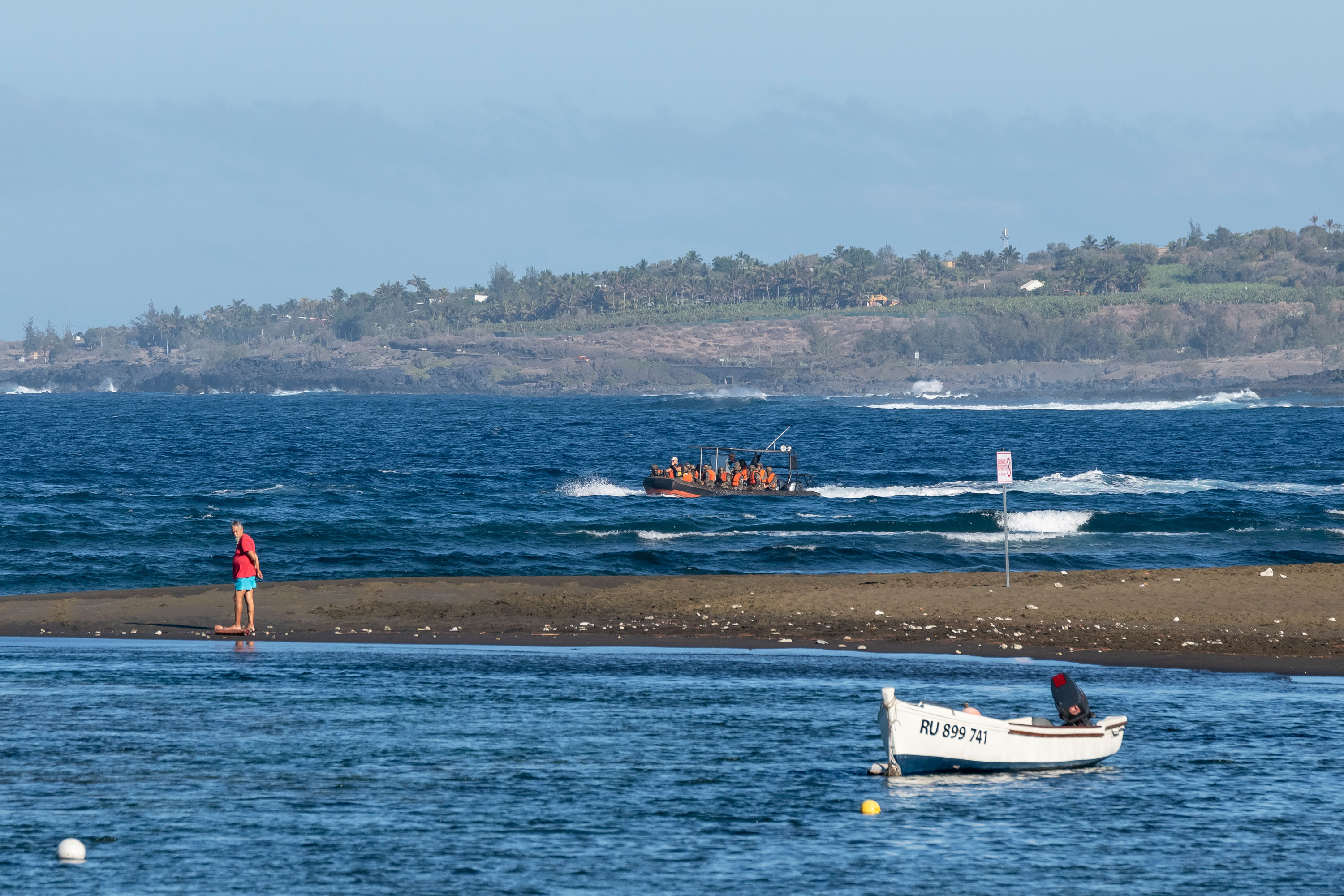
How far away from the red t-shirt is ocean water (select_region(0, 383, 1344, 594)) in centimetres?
989

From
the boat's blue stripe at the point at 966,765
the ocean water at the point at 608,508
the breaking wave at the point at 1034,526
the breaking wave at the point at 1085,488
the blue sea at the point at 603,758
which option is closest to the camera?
the blue sea at the point at 603,758

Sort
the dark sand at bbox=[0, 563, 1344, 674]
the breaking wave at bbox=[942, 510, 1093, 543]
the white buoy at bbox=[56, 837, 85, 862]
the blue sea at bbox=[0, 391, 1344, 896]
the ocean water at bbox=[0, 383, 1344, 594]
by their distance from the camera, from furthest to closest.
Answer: the breaking wave at bbox=[942, 510, 1093, 543] < the ocean water at bbox=[0, 383, 1344, 594] < the dark sand at bbox=[0, 563, 1344, 674] < the blue sea at bbox=[0, 391, 1344, 896] < the white buoy at bbox=[56, 837, 85, 862]

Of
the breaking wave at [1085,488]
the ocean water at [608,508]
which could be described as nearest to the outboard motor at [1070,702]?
the ocean water at [608,508]

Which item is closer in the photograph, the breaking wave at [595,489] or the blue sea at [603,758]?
the blue sea at [603,758]

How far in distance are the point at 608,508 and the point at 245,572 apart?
28257 millimetres

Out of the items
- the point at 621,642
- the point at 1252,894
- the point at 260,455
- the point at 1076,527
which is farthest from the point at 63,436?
the point at 1252,894

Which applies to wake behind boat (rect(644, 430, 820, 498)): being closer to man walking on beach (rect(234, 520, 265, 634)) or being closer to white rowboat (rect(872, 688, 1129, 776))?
man walking on beach (rect(234, 520, 265, 634))

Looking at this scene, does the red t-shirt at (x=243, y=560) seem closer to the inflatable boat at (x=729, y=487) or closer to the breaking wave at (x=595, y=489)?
the inflatable boat at (x=729, y=487)

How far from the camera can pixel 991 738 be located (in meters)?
15.4

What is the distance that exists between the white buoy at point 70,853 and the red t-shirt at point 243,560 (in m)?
12.5

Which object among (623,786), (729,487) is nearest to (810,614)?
(623,786)

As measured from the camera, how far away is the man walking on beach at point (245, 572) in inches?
975

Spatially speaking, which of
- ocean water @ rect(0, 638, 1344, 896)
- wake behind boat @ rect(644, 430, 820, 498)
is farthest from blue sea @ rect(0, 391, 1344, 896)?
wake behind boat @ rect(644, 430, 820, 498)

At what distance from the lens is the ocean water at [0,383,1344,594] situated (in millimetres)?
38094
